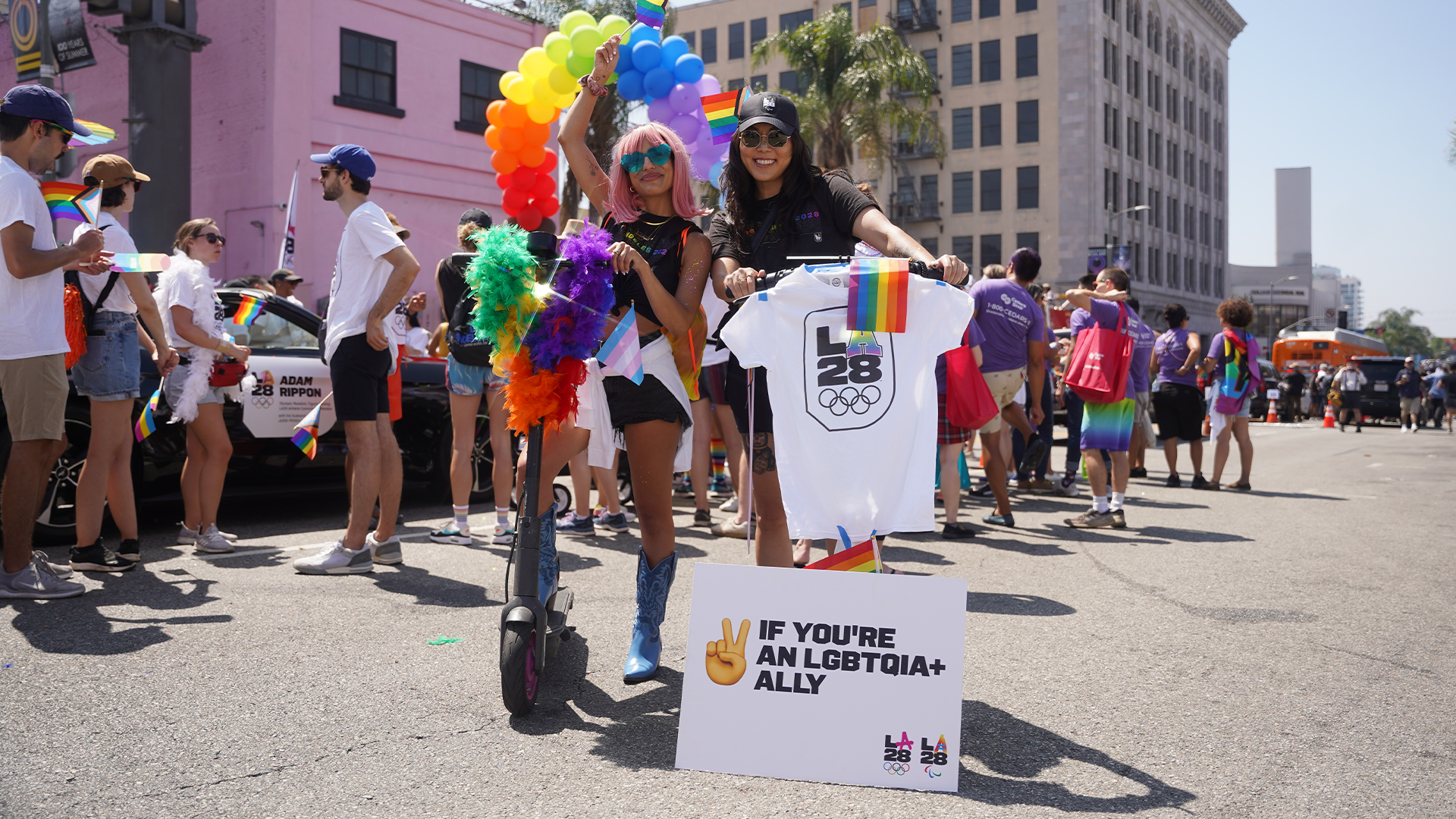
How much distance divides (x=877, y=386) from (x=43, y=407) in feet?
12.7

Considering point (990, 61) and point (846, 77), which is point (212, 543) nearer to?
point (846, 77)

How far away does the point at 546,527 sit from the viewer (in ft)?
11.9

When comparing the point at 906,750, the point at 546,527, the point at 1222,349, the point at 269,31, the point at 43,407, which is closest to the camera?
the point at 906,750

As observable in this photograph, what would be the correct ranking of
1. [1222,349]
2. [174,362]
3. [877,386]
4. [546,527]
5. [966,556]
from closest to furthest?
[877,386] < [546,527] < [174,362] < [966,556] < [1222,349]

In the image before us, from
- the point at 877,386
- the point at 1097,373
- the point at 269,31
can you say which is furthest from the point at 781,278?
the point at 269,31

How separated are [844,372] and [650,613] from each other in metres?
1.15

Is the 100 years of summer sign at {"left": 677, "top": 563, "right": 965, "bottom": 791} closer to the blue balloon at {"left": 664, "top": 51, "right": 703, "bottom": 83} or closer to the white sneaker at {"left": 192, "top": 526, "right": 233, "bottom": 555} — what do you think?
the white sneaker at {"left": 192, "top": 526, "right": 233, "bottom": 555}

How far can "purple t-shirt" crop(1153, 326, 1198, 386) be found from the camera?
11.0m

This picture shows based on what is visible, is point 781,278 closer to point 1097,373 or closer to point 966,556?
point 966,556

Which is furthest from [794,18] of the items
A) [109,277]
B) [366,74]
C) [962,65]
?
[109,277]

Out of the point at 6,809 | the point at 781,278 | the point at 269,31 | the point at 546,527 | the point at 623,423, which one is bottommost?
the point at 6,809

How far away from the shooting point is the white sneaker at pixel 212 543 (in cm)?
620

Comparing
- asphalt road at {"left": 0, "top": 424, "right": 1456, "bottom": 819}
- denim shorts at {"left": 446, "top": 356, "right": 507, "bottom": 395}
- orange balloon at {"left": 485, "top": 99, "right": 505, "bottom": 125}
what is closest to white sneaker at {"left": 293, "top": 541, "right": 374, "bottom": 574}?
asphalt road at {"left": 0, "top": 424, "right": 1456, "bottom": 819}

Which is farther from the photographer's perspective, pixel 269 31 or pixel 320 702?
pixel 269 31
